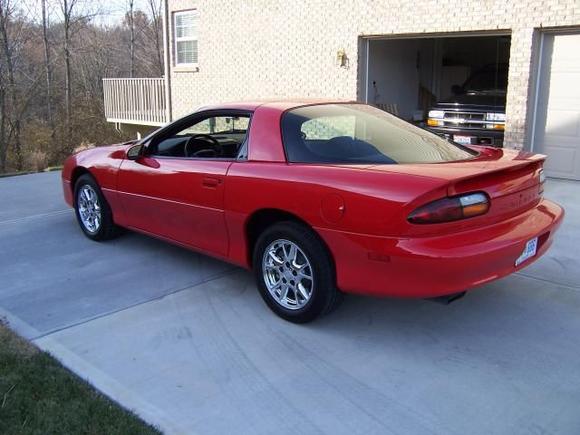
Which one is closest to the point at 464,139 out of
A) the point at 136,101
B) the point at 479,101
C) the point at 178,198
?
the point at 479,101

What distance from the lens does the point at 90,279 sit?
16.4ft

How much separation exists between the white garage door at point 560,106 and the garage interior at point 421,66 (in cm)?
336

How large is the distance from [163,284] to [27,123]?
18789mm

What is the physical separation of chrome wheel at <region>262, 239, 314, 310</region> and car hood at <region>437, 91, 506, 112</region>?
25.9ft

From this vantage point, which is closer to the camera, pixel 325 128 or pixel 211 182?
pixel 325 128

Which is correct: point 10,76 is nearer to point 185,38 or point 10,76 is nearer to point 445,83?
point 185,38

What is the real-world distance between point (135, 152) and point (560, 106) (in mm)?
6580

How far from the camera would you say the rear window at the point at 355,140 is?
4.01m

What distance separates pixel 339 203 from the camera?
3629 mm

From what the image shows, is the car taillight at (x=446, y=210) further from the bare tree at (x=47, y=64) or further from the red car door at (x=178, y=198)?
the bare tree at (x=47, y=64)

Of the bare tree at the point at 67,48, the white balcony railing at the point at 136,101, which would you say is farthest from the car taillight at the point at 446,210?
the bare tree at the point at 67,48

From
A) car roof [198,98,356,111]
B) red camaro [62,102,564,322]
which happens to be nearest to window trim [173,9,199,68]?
red camaro [62,102,564,322]

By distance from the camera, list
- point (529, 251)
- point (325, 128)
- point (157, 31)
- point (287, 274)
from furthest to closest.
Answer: point (157, 31)
point (325, 128)
point (287, 274)
point (529, 251)

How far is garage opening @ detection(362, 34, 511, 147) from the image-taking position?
→ 10.8 metres
